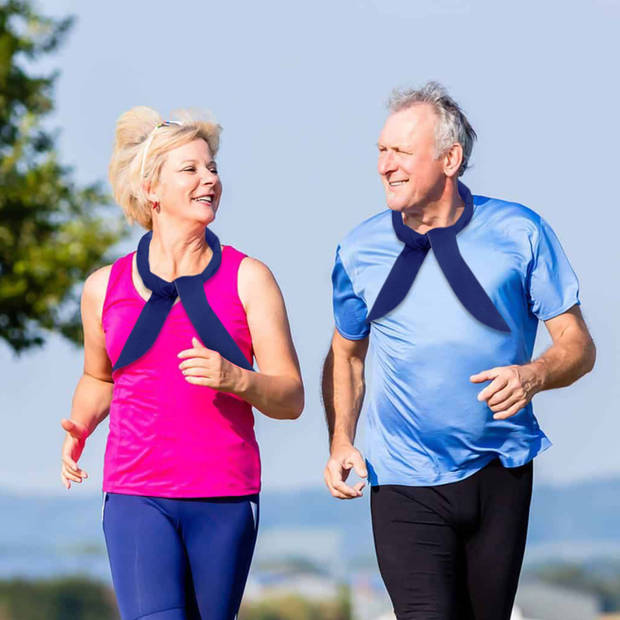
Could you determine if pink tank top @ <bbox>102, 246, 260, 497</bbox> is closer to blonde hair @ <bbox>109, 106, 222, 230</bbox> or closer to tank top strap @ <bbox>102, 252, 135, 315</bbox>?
tank top strap @ <bbox>102, 252, 135, 315</bbox>

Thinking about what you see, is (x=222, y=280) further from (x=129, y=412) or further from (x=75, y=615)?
(x=75, y=615)

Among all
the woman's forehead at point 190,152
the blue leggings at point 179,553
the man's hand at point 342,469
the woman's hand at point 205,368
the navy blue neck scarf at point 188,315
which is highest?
the woman's forehead at point 190,152

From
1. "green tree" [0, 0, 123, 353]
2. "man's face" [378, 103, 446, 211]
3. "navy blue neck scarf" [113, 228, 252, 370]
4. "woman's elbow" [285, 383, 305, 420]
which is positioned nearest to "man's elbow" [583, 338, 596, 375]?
"man's face" [378, 103, 446, 211]

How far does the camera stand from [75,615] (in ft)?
52.7

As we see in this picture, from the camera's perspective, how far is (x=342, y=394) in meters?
4.77

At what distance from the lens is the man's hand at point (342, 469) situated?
14.5 ft

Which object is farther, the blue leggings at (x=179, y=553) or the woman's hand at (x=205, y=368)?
the blue leggings at (x=179, y=553)

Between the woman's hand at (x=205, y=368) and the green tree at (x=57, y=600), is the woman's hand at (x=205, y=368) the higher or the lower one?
the higher one

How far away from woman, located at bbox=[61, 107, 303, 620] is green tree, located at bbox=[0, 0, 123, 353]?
28.7 ft

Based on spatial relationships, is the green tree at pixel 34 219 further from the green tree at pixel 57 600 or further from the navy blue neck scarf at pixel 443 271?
the navy blue neck scarf at pixel 443 271

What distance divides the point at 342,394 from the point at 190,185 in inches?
35.5

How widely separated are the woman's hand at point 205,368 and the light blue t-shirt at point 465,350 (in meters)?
0.66

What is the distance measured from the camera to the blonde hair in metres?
4.66

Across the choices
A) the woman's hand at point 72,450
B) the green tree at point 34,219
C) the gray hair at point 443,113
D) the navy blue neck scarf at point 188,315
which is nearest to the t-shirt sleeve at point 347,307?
the navy blue neck scarf at point 188,315
